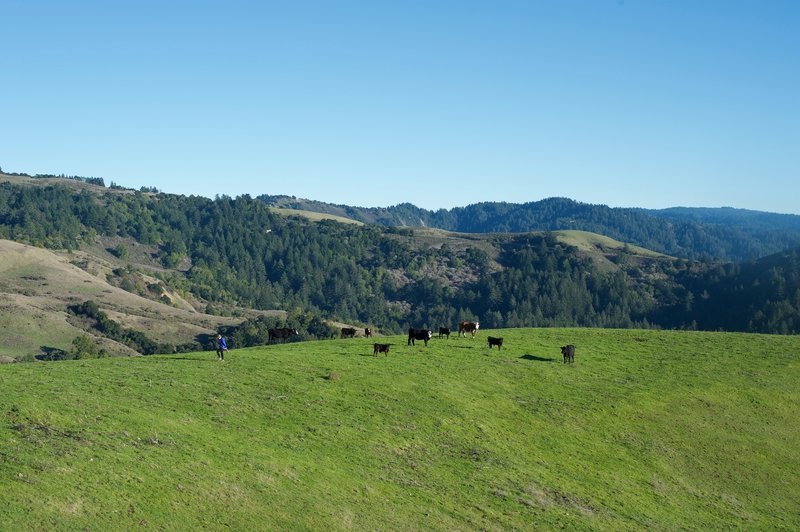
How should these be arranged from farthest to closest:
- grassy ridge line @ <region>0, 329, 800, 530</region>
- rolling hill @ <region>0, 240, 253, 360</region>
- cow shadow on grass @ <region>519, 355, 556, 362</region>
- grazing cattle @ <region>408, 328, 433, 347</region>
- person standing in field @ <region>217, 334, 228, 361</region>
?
1. rolling hill @ <region>0, 240, 253, 360</region>
2. grazing cattle @ <region>408, 328, 433, 347</region>
3. cow shadow on grass @ <region>519, 355, 556, 362</region>
4. person standing in field @ <region>217, 334, 228, 361</region>
5. grassy ridge line @ <region>0, 329, 800, 530</region>

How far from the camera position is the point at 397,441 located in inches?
1554

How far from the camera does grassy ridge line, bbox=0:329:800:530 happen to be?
98.0 ft

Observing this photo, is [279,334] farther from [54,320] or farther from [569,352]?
[54,320]

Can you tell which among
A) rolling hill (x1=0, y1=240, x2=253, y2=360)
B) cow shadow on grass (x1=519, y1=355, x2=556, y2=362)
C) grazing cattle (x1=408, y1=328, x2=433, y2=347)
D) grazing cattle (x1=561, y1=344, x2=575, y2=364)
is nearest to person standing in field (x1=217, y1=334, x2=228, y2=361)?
grazing cattle (x1=408, y1=328, x2=433, y2=347)

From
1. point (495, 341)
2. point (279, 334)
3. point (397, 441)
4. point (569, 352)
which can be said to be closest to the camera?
point (397, 441)

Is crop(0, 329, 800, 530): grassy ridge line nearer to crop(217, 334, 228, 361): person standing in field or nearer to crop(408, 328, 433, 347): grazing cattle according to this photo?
crop(217, 334, 228, 361): person standing in field

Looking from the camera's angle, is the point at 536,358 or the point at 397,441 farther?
the point at 536,358

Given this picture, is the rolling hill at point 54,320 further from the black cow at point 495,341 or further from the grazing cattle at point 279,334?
the black cow at point 495,341

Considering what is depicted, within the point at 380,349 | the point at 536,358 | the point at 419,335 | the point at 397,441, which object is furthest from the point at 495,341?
the point at 397,441

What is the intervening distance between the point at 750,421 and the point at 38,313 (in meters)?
141

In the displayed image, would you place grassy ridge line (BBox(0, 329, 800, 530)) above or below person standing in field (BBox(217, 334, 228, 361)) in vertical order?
below

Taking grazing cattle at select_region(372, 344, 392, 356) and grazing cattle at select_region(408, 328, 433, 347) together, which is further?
grazing cattle at select_region(408, 328, 433, 347)

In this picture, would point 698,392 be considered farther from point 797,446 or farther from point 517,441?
point 517,441

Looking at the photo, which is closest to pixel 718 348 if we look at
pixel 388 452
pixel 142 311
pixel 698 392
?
Result: pixel 698 392
